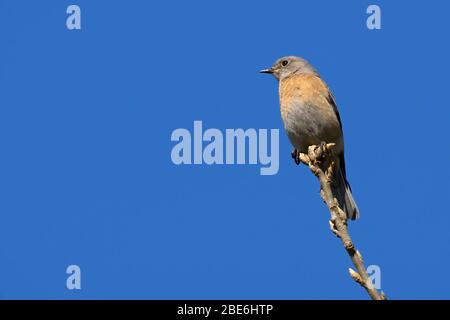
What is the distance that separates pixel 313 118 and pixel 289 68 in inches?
54.4

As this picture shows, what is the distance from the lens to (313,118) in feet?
28.1

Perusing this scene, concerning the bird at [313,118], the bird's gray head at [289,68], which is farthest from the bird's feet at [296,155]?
the bird's gray head at [289,68]

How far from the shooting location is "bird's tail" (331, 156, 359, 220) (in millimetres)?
7742

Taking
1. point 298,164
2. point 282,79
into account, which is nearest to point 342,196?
point 298,164

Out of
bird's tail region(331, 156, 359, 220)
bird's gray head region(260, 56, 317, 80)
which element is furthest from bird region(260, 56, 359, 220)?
bird's gray head region(260, 56, 317, 80)

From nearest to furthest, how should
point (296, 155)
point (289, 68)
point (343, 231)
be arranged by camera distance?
point (343, 231) < point (296, 155) < point (289, 68)

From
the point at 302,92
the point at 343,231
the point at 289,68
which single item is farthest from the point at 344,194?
the point at 343,231

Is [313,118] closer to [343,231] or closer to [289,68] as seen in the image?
[289,68]

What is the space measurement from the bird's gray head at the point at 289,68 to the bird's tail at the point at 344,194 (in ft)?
5.75

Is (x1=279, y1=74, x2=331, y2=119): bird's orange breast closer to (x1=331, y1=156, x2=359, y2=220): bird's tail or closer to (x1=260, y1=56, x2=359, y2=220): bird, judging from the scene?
(x1=260, y1=56, x2=359, y2=220): bird

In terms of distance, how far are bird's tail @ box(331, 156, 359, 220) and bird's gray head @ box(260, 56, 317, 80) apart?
1752mm

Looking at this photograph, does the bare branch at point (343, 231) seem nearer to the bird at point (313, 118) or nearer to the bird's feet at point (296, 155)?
the bird at point (313, 118)

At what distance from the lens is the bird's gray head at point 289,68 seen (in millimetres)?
9664
